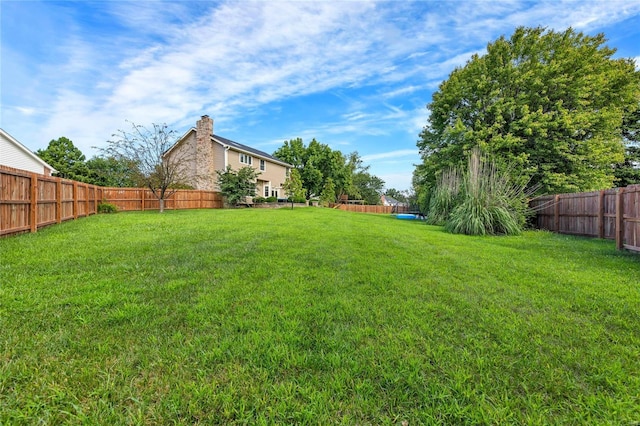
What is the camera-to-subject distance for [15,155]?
606 inches

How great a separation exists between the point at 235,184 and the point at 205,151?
4758 millimetres

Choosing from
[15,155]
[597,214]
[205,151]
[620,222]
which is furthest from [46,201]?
[597,214]

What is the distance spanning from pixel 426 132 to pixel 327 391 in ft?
64.1

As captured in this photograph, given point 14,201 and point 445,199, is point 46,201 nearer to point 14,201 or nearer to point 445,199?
point 14,201

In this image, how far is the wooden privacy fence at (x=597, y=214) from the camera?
5605mm

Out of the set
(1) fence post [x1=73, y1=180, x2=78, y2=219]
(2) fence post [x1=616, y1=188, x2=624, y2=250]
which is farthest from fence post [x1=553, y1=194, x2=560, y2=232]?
(1) fence post [x1=73, y1=180, x2=78, y2=219]

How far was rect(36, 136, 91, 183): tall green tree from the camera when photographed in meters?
26.8

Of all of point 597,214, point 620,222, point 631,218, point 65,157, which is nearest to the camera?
point 631,218

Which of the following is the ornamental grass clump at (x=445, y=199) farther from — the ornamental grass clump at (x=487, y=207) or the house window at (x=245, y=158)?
the house window at (x=245, y=158)

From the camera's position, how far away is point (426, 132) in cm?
1841

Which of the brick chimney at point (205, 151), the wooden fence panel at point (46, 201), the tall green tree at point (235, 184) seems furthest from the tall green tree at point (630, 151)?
the brick chimney at point (205, 151)

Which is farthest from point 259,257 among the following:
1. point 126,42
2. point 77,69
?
point 77,69

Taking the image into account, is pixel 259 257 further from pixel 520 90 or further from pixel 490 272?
pixel 520 90

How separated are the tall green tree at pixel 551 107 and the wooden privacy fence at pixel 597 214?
3009 millimetres
